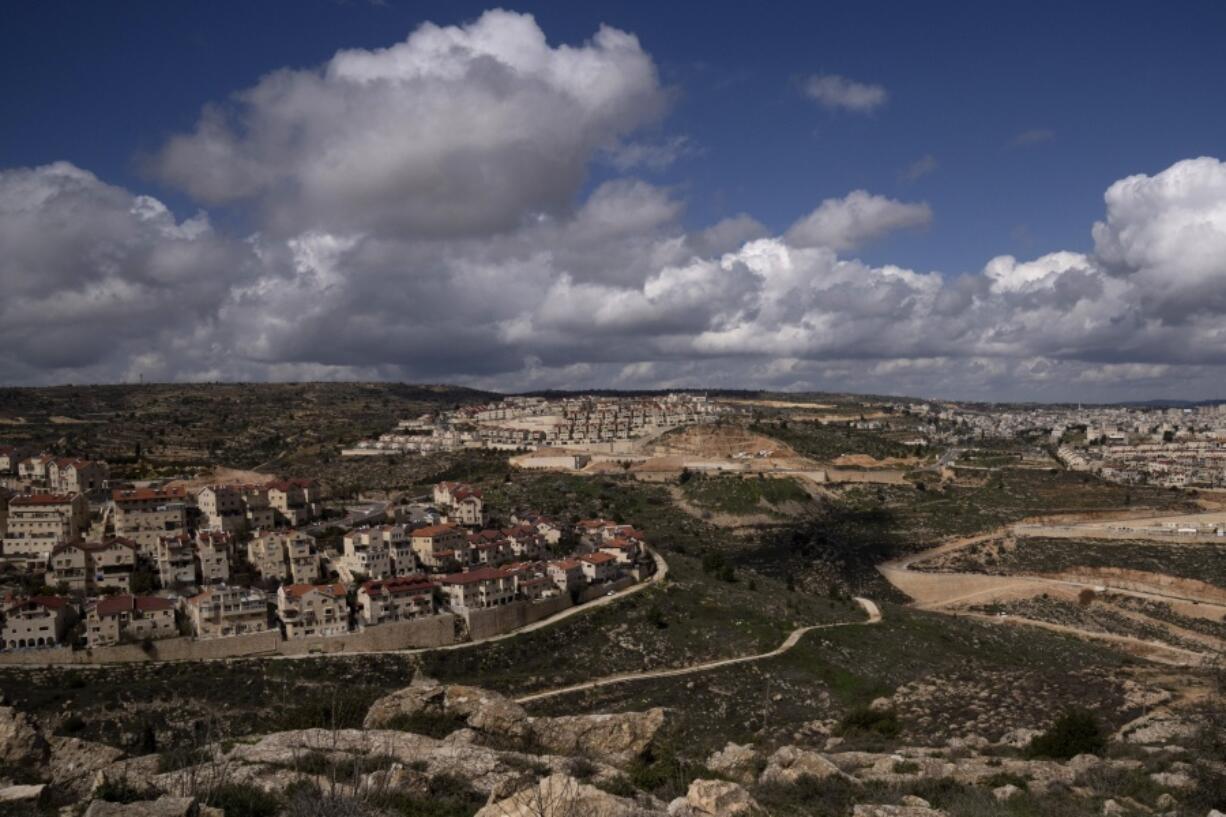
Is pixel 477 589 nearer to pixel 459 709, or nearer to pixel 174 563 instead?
pixel 174 563

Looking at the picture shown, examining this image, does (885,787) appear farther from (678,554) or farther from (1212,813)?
(678,554)

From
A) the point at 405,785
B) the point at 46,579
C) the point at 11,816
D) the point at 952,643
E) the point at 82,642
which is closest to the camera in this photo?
the point at 11,816

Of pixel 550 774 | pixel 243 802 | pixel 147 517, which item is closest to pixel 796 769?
pixel 550 774

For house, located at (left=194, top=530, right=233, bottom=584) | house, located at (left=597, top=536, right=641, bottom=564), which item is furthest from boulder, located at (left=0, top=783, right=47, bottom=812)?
house, located at (left=597, top=536, right=641, bottom=564)

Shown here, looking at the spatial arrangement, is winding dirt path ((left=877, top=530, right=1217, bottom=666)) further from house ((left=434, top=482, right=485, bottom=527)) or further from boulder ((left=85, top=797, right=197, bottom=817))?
boulder ((left=85, top=797, right=197, bottom=817))

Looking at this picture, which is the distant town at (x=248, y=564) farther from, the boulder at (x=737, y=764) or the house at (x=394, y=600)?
the boulder at (x=737, y=764)

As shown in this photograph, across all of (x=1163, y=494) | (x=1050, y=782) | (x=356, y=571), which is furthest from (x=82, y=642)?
(x=1163, y=494)
